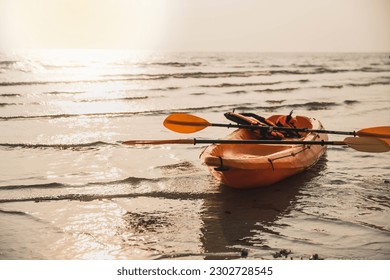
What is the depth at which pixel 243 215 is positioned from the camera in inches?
215

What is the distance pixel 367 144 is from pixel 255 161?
1728mm

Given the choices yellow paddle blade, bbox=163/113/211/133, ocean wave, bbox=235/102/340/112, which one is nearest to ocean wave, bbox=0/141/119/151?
yellow paddle blade, bbox=163/113/211/133

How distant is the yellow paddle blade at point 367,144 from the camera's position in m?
6.43

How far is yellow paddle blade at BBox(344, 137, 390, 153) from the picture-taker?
6430mm

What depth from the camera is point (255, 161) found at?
19.1 feet

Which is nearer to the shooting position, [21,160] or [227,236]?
[227,236]

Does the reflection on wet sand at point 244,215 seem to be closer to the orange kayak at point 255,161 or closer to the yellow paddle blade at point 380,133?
the orange kayak at point 255,161

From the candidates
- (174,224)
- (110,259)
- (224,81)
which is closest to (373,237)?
(174,224)

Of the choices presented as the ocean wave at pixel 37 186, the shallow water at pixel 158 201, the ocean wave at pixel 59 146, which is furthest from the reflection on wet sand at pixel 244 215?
the ocean wave at pixel 59 146

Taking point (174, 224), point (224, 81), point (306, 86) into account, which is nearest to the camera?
point (174, 224)

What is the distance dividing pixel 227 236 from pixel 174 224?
2.11 ft

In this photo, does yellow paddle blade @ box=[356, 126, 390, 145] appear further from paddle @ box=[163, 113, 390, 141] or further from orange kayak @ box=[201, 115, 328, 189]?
orange kayak @ box=[201, 115, 328, 189]

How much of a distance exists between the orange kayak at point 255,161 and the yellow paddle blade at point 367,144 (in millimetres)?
635
